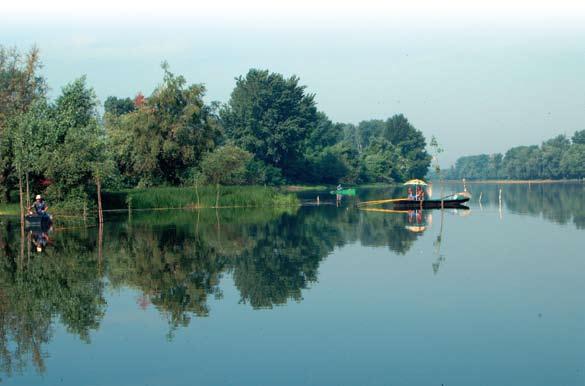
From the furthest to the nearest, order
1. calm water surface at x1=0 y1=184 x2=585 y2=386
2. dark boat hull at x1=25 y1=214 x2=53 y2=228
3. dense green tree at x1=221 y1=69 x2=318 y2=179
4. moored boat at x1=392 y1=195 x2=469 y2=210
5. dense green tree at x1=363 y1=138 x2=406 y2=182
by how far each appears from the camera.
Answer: dense green tree at x1=363 y1=138 x2=406 y2=182 < dense green tree at x1=221 y1=69 x2=318 y2=179 < moored boat at x1=392 y1=195 x2=469 y2=210 < dark boat hull at x1=25 y1=214 x2=53 y2=228 < calm water surface at x1=0 y1=184 x2=585 y2=386

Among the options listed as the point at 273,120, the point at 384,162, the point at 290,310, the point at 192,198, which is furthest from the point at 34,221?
the point at 384,162

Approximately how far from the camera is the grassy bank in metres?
64.6

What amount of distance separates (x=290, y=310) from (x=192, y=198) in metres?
48.2

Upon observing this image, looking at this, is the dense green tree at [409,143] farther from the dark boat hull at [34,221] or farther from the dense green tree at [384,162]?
the dark boat hull at [34,221]

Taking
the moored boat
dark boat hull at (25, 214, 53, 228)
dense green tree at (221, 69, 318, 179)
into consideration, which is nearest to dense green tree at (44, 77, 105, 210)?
dark boat hull at (25, 214, 53, 228)

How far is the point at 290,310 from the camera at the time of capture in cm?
2134

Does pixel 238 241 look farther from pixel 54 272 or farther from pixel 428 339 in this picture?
pixel 428 339

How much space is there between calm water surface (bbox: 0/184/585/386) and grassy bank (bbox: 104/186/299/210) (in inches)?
914

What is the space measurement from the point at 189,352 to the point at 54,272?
12896 millimetres

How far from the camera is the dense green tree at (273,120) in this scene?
5025 inches

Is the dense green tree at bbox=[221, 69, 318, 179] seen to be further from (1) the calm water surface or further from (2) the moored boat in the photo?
(1) the calm water surface

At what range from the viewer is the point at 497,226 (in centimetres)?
5034

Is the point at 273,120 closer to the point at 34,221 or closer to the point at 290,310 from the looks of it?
the point at 34,221

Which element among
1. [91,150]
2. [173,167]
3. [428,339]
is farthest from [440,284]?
[173,167]
